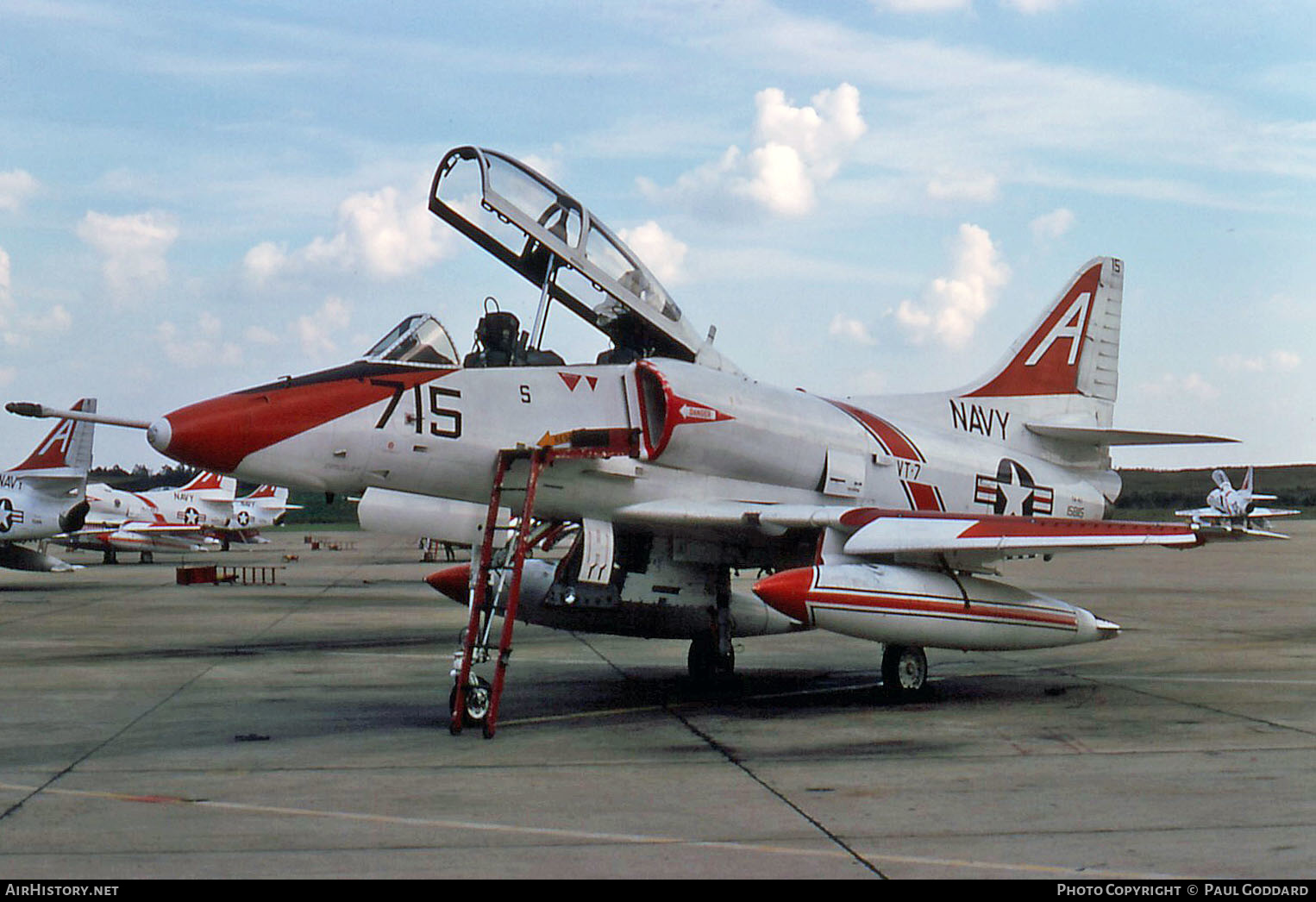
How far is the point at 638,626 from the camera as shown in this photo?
1315 cm

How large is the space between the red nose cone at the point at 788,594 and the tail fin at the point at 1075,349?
5954 mm

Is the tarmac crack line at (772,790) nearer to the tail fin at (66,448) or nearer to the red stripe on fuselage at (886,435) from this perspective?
the red stripe on fuselage at (886,435)

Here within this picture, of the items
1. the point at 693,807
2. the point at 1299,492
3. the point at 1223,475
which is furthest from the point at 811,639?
the point at 1299,492

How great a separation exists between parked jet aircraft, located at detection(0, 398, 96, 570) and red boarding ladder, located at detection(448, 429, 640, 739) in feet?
79.6

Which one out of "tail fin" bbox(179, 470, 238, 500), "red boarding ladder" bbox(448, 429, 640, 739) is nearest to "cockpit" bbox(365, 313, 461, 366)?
"red boarding ladder" bbox(448, 429, 640, 739)

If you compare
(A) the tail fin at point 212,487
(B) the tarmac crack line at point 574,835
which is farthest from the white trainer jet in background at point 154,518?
(B) the tarmac crack line at point 574,835

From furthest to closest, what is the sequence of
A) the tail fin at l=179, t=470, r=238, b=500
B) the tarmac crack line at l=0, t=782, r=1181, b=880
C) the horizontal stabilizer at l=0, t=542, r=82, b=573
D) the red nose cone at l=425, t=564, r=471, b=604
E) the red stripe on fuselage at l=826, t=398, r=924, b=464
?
1. the tail fin at l=179, t=470, r=238, b=500
2. the horizontal stabilizer at l=0, t=542, r=82, b=573
3. the red nose cone at l=425, t=564, r=471, b=604
4. the red stripe on fuselage at l=826, t=398, r=924, b=464
5. the tarmac crack line at l=0, t=782, r=1181, b=880

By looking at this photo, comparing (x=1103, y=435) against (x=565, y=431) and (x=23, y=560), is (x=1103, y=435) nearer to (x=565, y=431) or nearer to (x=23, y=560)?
(x=565, y=431)

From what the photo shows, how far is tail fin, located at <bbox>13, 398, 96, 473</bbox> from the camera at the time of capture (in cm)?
3372

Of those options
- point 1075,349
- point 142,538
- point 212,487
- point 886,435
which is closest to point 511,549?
point 886,435

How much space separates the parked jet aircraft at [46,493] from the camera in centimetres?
3222

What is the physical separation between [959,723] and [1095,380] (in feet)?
22.5

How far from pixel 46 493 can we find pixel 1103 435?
2707cm

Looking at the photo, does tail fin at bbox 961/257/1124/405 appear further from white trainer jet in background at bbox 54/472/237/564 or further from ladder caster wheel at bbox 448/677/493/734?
white trainer jet in background at bbox 54/472/237/564
